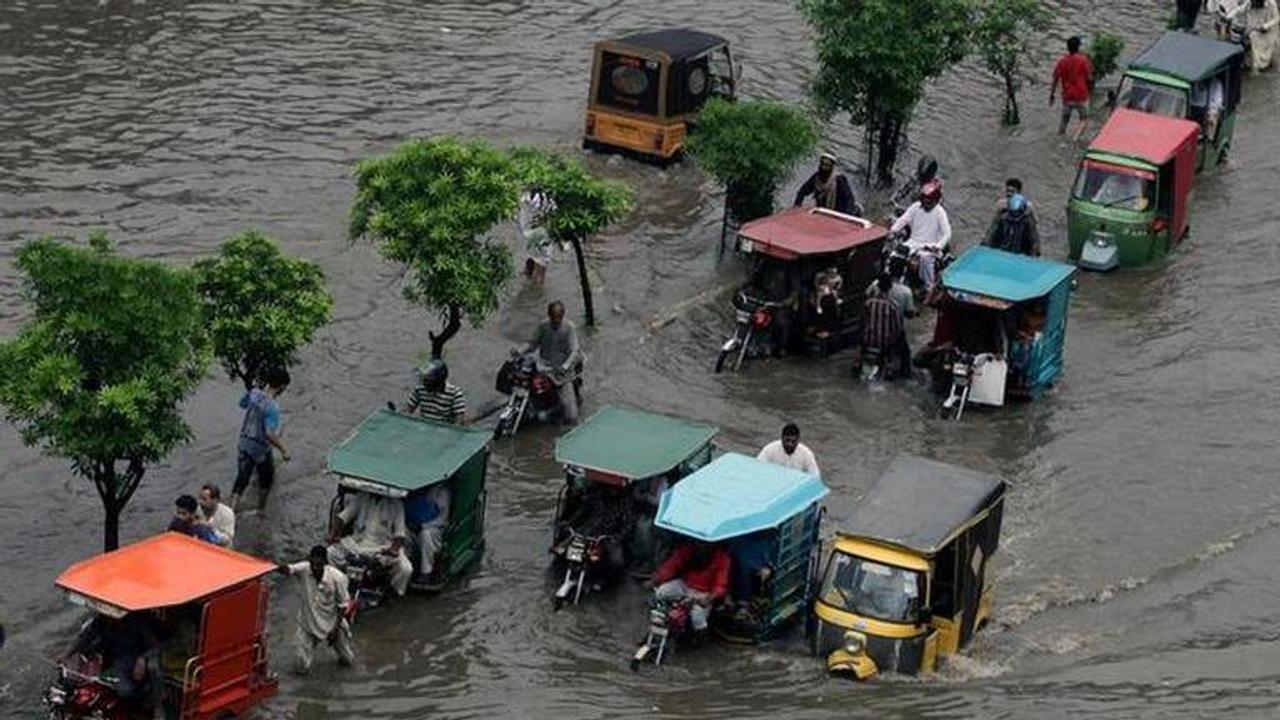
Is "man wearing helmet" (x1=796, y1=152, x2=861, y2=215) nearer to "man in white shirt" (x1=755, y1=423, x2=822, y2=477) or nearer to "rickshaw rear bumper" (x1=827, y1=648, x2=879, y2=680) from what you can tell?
"man in white shirt" (x1=755, y1=423, x2=822, y2=477)

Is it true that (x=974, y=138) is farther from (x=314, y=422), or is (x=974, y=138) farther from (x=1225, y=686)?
(x=1225, y=686)

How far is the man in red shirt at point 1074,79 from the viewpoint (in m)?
36.6

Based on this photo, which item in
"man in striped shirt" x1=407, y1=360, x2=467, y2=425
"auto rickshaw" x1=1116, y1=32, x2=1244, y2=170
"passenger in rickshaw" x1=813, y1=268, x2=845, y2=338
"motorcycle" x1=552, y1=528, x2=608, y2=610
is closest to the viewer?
"motorcycle" x1=552, y1=528, x2=608, y2=610

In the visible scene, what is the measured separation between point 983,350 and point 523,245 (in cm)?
720

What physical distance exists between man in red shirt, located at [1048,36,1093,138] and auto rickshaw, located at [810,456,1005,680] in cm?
1633

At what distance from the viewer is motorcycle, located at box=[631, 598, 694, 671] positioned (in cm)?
2109

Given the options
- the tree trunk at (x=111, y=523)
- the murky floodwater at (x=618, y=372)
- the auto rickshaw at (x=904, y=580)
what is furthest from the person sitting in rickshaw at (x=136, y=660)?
the auto rickshaw at (x=904, y=580)

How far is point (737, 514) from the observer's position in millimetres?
21219

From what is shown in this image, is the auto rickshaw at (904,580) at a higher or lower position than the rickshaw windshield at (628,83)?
lower

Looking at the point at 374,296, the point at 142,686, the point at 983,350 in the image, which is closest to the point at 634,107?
the point at 374,296

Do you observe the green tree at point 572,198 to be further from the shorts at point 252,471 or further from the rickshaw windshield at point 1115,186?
the rickshaw windshield at point 1115,186

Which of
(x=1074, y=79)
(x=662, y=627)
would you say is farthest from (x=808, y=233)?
(x=1074, y=79)

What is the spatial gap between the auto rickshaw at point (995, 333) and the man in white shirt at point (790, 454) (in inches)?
178

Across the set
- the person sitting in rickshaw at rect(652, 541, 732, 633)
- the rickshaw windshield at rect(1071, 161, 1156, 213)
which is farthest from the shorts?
the rickshaw windshield at rect(1071, 161, 1156, 213)
